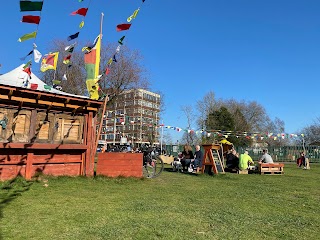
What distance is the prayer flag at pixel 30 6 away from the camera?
6.58 m

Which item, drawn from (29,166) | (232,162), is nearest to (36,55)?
(29,166)

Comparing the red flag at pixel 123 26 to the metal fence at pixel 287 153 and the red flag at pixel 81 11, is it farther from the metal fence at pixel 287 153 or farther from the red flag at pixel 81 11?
the metal fence at pixel 287 153

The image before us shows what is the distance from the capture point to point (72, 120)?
9375 mm

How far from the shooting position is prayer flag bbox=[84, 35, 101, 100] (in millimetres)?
10594

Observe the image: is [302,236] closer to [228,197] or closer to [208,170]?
[228,197]

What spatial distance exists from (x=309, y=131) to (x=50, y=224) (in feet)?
230

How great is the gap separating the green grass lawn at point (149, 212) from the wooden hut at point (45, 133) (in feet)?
2.32

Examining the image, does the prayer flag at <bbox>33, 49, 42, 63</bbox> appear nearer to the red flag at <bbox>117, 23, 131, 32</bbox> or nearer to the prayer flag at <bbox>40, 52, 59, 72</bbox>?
the prayer flag at <bbox>40, 52, 59, 72</bbox>

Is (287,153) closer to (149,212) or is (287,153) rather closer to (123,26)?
(123,26)

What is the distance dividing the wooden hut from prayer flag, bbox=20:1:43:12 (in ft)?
7.34

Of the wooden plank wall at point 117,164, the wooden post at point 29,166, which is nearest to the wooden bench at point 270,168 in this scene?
the wooden plank wall at point 117,164

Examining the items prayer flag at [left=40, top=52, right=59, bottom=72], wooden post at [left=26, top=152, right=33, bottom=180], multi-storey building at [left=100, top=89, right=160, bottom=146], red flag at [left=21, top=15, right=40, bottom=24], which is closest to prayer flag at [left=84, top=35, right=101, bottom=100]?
prayer flag at [left=40, top=52, right=59, bottom=72]

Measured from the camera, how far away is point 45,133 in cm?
877

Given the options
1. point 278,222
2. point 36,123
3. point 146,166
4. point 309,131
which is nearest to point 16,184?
point 36,123
